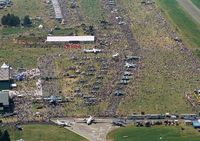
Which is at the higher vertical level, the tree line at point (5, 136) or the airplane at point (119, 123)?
the tree line at point (5, 136)

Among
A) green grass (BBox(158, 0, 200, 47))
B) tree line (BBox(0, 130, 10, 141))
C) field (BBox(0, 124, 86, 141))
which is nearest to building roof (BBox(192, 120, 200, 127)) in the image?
field (BBox(0, 124, 86, 141))

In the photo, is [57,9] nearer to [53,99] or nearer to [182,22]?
[182,22]

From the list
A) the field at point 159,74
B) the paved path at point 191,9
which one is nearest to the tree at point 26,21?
the field at point 159,74

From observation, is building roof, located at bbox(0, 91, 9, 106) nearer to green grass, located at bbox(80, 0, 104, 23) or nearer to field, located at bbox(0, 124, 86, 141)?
field, located at bbox(0, 124, 86, 141)

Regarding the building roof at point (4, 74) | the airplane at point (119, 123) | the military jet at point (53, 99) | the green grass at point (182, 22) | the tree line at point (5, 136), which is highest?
the green grass at point (182, 22)

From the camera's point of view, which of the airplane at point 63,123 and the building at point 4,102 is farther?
the building at point 4,102

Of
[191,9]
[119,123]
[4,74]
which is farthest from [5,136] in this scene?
[191,9]

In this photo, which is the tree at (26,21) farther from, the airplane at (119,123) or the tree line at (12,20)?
the airplane at (119,123)
